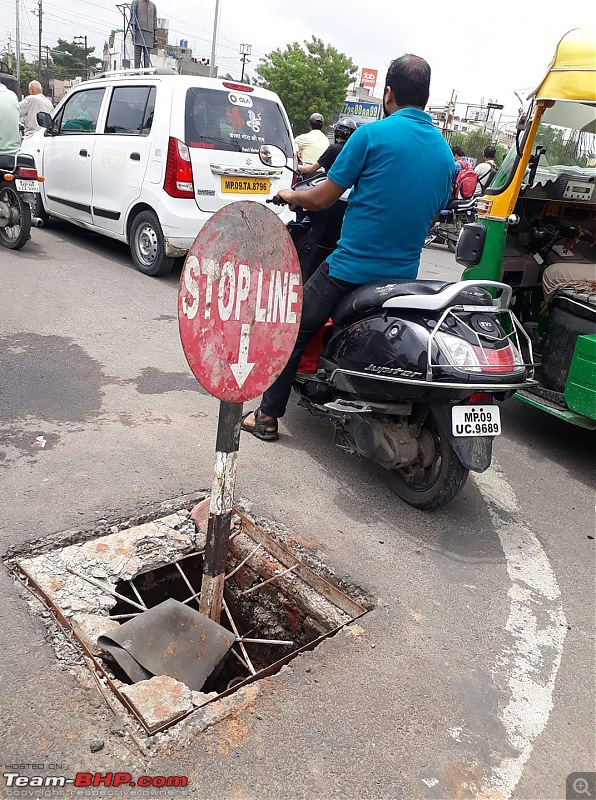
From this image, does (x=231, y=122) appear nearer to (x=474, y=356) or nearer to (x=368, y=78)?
(x=474, y=356)

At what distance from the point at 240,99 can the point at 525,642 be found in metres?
6.32

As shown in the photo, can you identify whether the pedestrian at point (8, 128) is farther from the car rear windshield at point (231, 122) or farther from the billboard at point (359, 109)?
the billboard at point (359, 109)

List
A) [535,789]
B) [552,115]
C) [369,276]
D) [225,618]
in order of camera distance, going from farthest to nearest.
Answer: [552,115]
[369,276]
[225,618]
[535,789]

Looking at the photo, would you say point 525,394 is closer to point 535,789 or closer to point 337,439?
point 337,439

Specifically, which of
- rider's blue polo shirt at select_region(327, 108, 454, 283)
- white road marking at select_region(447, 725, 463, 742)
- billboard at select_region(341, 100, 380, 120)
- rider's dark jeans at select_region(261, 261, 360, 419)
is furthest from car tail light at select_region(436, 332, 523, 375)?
billboard at select_region(341, 100, 380, 120)

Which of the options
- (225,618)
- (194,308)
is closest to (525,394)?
(225,618)

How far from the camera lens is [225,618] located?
2.89m

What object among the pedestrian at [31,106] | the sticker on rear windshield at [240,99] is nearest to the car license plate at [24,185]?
the sticker on rear windshield at [240,99]

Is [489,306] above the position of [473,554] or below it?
above

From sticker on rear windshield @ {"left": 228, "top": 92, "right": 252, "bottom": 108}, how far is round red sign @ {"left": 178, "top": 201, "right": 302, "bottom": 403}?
5.38 meters

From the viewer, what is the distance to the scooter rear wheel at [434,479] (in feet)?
11.1

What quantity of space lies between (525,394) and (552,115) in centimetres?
230

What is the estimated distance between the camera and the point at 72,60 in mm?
71938

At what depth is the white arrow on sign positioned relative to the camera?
2.25 metres
